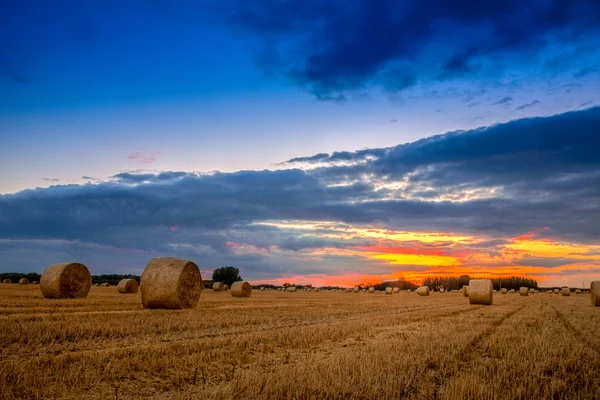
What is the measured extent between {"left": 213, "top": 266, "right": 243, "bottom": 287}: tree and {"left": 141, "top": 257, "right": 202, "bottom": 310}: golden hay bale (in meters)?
64.4

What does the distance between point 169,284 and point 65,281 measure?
7.40 m

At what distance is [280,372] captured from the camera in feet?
18.7

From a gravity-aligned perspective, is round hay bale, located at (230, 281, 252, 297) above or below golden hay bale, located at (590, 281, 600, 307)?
below

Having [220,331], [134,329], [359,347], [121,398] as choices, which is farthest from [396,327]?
[121,398]

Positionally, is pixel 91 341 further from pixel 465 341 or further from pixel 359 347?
pixel 465 341

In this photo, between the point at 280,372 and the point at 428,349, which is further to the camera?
the point at 428,349

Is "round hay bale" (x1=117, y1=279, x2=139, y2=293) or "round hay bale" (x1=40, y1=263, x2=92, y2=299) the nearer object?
→ "round hay bale" (x1=40, y1=263, x2=92, y2=299)

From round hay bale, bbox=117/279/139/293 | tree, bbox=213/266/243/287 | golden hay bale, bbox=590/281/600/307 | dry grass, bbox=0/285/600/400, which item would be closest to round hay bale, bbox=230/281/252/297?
round hay bale, bbox=117/279/139/293

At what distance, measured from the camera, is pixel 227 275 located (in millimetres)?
81562

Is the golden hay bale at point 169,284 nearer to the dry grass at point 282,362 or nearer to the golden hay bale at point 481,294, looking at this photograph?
the dry grass at point 282,362

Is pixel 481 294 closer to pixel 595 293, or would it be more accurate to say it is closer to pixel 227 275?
pixel 595 293

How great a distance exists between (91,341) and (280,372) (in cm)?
432

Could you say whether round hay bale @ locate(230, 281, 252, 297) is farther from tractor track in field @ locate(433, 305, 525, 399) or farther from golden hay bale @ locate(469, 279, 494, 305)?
tractor track in field @ locate(433, 305, 525, 399)

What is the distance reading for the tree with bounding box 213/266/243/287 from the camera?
8125cm
